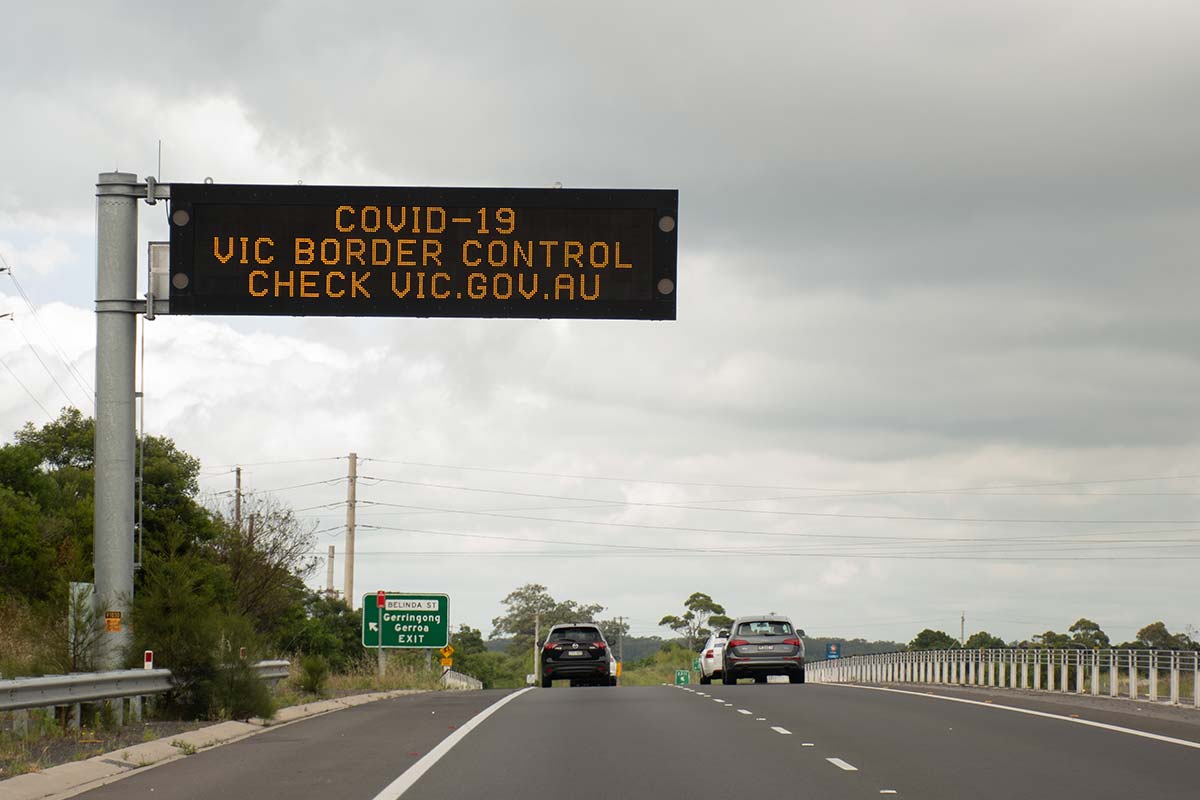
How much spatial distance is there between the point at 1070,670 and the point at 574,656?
1237cm

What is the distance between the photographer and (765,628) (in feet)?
132

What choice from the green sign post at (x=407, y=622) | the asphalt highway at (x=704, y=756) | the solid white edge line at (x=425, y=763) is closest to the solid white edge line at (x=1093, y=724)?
the asphalt highway at (x=704, y=756)

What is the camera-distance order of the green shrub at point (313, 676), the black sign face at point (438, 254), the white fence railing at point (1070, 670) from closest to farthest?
the black sign face at point (438, 254)
the white fence railing at point (1070, 670)
the green shrub at point (313, 676)

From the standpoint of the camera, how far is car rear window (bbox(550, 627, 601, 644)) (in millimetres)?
41406

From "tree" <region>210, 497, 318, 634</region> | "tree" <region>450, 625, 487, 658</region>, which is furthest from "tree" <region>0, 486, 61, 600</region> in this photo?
"tree" <region>450, 625, 487, 658</region>

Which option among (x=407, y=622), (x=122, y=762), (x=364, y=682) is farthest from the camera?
(x=407, y=622)

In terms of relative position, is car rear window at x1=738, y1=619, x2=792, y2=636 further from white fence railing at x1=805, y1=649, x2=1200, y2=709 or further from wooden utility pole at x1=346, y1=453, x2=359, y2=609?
wooden utility pole at x1=346, y1=453, x2=359, y2=609

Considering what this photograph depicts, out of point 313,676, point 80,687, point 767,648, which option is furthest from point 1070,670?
point 80,687

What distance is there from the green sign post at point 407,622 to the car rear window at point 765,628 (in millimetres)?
10507

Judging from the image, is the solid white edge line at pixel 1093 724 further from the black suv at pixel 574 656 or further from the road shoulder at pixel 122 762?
the black suv at pixel 574 656

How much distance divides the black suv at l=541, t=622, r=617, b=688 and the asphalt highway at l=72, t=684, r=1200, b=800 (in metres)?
15.6

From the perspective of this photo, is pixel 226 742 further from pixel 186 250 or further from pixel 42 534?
pixel 42 534

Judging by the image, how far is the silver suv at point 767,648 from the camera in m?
40.3

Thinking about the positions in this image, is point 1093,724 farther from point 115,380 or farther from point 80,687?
point 115,380
